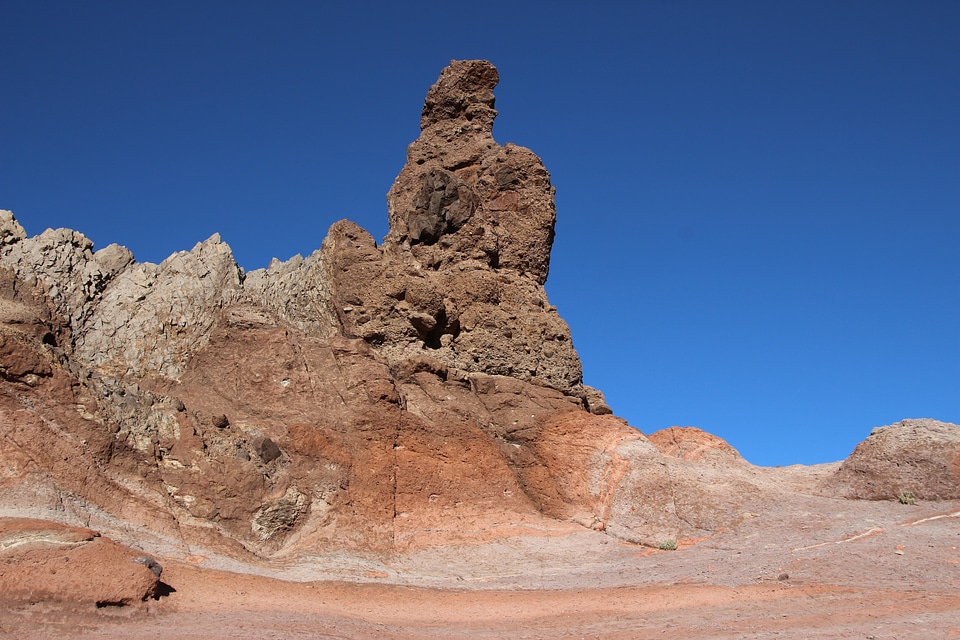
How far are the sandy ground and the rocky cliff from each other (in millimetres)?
1043

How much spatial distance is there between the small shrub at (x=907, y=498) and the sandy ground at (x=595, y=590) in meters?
0.39

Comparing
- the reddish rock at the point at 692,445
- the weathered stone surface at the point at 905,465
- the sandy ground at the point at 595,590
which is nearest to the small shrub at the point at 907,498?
the weathered stone surface at the point at 905,465

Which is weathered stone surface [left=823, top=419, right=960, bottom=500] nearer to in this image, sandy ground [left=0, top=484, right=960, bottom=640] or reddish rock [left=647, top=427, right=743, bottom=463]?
sandy ground [left=0, top=484, right=960, bottom=640]

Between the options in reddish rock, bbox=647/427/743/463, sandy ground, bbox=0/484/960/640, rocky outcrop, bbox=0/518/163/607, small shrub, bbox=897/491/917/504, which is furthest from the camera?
reddish rock, bbox=647/427/743/463

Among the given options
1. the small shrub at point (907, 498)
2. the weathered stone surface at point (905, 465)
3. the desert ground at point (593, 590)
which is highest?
the weathered stone surface at point (905, 465)

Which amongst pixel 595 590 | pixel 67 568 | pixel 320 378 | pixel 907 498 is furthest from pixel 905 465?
A: pixel 67 568

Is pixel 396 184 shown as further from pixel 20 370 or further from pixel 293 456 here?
pixel 20 370

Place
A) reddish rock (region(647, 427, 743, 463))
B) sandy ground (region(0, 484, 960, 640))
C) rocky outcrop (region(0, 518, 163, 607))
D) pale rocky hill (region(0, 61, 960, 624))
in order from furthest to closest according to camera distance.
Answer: reddish rock (region(647, 427, 743, 463))
pale rocky hill (region(0, 61, 960, 624))
sandy ground (region(0, 484, 960, 640))
rocky outcrop (region(0, 518, 163, 607))

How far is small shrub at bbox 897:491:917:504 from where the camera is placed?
2167cm

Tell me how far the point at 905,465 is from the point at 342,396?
45.5 feet

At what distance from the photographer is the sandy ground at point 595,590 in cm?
1417

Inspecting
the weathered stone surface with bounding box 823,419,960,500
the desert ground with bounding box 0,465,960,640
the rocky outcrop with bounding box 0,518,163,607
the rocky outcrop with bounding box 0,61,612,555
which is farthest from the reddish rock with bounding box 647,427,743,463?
the rocky outcrop with bounding box 0,518,163,607

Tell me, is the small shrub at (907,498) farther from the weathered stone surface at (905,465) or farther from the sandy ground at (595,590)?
the sandy ground at (595,590)

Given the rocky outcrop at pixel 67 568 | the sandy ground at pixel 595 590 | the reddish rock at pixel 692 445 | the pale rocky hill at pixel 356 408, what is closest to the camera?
the rocky outcrop at pixel 67 568
